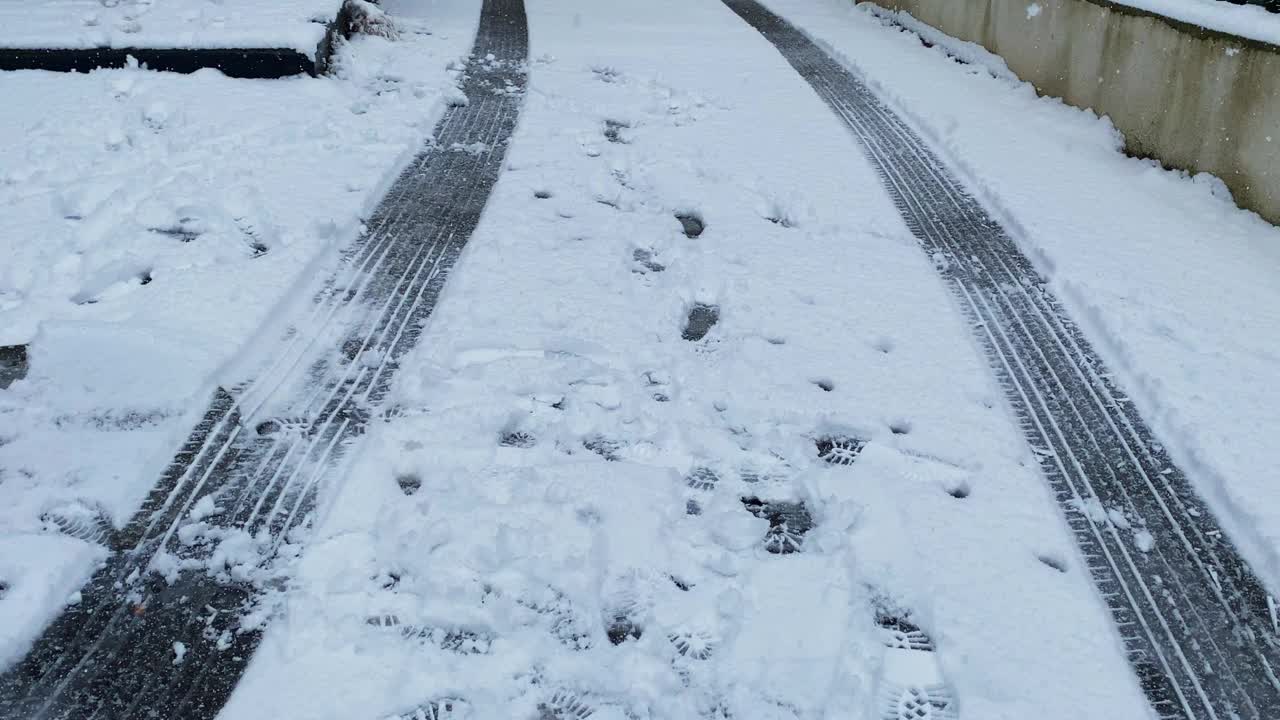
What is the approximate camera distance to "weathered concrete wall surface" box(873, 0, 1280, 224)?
4469mm

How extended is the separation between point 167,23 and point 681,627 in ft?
20.9

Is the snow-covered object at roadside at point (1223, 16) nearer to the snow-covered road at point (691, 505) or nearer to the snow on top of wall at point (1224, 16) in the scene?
the snow on top of wall at point (1224, 16)

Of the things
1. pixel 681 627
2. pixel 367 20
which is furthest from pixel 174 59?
pixel 681 627

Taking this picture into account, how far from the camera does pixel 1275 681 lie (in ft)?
7.06

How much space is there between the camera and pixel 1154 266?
13.3 feet

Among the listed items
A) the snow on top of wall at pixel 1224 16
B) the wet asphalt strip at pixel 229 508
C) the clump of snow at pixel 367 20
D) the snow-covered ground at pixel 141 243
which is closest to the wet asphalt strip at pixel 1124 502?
the snow on top of wall at pixel 1224 16

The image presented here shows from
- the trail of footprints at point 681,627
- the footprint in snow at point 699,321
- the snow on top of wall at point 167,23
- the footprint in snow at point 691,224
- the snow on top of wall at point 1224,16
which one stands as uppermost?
the snow on top of wall at point 1224,16

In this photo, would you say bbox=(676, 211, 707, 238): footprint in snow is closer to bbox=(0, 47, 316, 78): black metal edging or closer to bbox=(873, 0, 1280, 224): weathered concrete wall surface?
bbox=(873, 0, 1280, 224): weathered concrete wall surface

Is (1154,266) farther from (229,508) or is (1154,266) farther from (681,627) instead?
(229,508)

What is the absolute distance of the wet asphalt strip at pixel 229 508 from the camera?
6.82 feet

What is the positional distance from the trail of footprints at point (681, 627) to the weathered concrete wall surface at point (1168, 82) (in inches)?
120

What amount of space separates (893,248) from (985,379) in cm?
120

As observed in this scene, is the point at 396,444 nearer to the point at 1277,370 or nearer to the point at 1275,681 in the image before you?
the point at 1275,681

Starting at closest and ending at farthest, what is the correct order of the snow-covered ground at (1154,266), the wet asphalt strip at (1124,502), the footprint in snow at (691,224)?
the wet asphalt strip at (1124,502)
the snow-covered ground at (1154,266)
the footprint in snow at (691,224)
